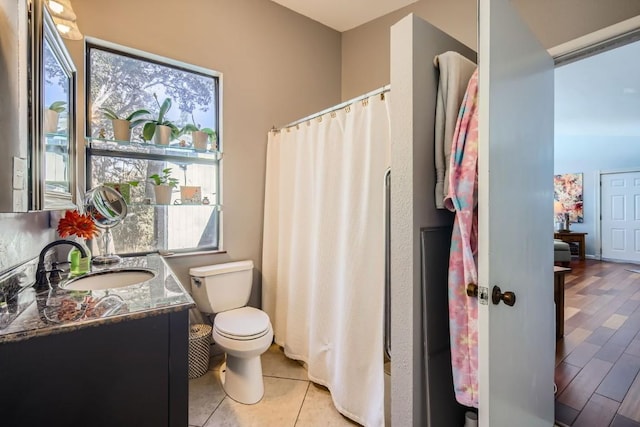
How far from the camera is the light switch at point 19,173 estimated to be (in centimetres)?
82

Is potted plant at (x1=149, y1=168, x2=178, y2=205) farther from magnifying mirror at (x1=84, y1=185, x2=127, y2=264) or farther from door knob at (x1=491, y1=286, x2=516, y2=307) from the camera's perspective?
door knob at (x1=491, y1=286, x2=516, y2=307)

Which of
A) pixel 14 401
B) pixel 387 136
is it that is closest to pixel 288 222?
pixel 387 136

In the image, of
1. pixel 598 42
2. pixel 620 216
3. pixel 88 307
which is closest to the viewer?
pixel 88 307

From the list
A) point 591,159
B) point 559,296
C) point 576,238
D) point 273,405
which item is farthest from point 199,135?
point 591,159

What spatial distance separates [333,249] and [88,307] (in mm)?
1253

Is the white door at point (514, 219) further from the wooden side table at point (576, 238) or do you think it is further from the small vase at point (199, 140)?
the wooden side table at point (576, 238)

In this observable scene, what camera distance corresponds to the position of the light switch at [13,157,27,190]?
2.70 ft

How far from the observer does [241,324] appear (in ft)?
6.18

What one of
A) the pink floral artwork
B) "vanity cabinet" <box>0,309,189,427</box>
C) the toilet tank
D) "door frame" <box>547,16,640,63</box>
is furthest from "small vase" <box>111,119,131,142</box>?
the pink floral artwork

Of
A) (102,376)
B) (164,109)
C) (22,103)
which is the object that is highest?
(164,109)

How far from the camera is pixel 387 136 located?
5.18ft

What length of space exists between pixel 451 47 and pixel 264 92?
1576 millimetres

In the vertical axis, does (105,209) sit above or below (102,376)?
above

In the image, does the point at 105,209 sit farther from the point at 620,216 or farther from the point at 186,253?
the point at 620,216
